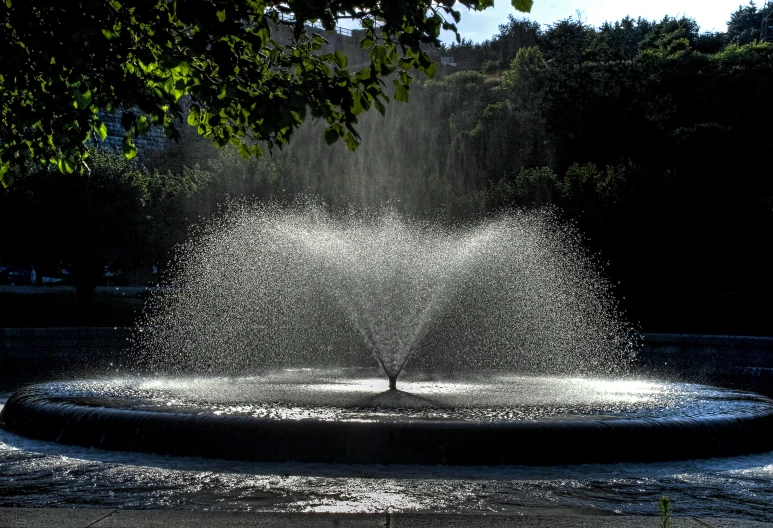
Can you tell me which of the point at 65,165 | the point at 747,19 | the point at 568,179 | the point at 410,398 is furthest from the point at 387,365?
the point at 747,19

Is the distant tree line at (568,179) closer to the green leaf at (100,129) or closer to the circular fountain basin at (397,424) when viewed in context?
the circular fountain basin at (397,424)

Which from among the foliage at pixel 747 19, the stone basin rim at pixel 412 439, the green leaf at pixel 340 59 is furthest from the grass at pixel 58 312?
the foliage at pixel 747 19

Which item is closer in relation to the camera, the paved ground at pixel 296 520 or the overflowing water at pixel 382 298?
the paved ground at pixel 296 520

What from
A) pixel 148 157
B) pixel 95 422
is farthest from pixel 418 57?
pixel 148 157

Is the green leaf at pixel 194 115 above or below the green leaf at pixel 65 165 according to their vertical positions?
above

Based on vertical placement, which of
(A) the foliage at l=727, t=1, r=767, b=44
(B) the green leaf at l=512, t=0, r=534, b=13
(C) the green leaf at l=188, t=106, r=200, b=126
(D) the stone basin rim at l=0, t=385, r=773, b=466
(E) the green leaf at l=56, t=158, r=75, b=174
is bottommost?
(D) the stone basin rim at l=0, t=385, r=773, b=466

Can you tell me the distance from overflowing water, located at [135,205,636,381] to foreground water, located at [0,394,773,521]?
22.7ft

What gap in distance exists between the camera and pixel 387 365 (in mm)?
14953

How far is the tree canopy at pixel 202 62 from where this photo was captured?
24.3ft

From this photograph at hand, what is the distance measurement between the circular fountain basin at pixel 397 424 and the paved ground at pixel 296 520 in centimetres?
305

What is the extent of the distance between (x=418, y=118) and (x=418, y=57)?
64.4m

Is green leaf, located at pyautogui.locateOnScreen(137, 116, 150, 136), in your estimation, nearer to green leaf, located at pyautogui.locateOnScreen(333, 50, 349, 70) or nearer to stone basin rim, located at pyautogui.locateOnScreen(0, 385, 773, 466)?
green leaf, located at pyautogui.locateOnScreen(333, 50, 349, 70)

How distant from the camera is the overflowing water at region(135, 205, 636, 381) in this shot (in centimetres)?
2136

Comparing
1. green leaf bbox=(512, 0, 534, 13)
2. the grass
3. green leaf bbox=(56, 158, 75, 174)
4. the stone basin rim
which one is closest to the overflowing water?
the grass
